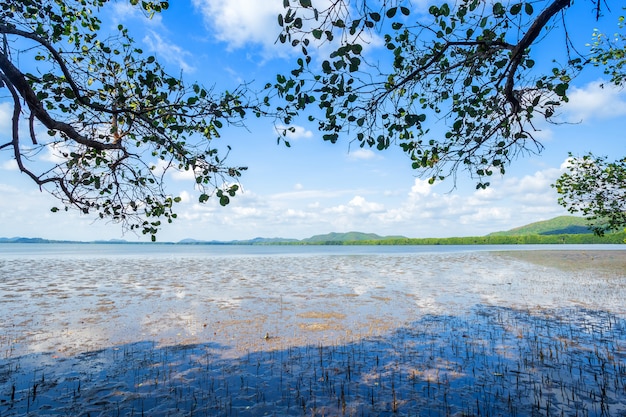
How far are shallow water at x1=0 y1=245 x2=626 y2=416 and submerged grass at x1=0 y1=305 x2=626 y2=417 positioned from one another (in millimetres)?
49

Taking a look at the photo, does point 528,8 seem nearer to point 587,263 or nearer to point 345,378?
point 345,378

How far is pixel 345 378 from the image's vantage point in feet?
31.0

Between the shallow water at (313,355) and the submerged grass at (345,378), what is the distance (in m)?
0.05

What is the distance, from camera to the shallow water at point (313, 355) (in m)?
8.08

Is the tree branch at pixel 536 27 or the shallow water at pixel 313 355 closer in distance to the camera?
the tree branch at pixel 536 27

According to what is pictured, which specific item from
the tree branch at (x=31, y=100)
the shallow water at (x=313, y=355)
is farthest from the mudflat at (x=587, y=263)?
the tree branch at (x=31, y=100)

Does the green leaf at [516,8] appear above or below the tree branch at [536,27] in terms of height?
above

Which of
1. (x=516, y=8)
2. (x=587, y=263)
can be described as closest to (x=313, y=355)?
(x=516, y=8)

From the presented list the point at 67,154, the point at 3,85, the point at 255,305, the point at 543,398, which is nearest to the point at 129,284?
the point at 255,305

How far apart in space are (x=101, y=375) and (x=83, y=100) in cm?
735

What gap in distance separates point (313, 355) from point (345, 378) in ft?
7.16

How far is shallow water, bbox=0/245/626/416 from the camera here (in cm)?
808

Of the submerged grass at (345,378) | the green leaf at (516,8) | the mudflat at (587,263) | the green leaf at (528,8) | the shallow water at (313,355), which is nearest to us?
the green leaf at (528,8)

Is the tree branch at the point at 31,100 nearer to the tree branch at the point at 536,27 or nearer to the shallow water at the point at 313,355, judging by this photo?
the shallow water at the point at 313,355
